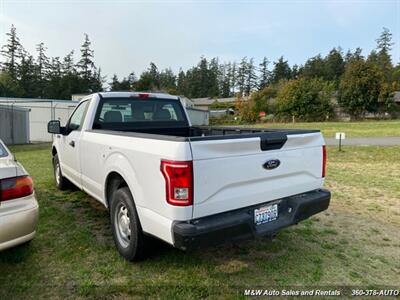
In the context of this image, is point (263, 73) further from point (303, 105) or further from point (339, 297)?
point (339, 297)

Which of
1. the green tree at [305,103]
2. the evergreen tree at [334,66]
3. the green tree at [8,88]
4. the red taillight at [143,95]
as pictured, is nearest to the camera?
the red taillight at [143,95]

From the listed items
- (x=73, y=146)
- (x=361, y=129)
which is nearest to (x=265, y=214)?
(x=73, y=146)

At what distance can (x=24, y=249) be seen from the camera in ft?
12.6

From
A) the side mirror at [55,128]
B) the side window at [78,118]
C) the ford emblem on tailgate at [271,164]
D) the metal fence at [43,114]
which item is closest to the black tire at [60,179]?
the side mirror at [55,128]

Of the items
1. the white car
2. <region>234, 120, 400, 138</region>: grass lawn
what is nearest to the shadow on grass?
the white car

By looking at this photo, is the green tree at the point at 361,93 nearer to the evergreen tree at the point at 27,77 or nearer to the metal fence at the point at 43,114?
the metal fence at the point at 43,114

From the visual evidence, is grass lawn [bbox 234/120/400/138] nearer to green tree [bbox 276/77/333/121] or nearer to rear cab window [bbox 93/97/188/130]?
green tree [bbox 276/77/333/121]

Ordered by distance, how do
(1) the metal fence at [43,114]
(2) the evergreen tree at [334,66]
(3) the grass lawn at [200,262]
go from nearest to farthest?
(3) the grass lawn at [200,262] → (1) the metal fence at [43,114] → (2) the evergreen tree at [334,66]

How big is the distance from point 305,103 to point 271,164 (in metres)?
45.7

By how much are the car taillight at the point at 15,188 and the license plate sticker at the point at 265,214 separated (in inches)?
88.9

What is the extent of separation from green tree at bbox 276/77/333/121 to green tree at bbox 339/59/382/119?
97.4 inches

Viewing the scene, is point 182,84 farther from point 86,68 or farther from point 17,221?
point 17,221

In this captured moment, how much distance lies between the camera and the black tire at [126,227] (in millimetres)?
3238

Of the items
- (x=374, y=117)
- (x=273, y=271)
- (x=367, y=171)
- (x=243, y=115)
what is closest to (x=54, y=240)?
(x=273, y=271)
